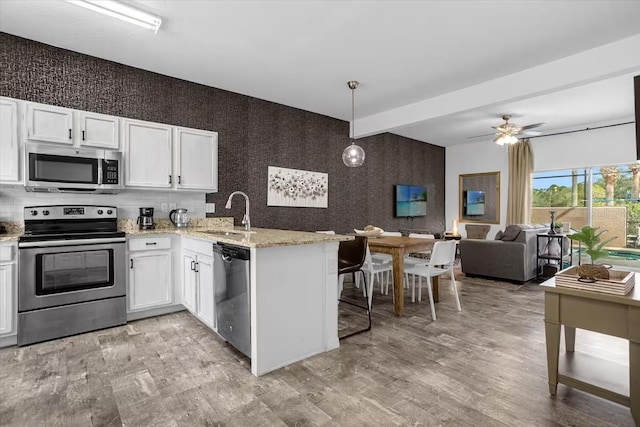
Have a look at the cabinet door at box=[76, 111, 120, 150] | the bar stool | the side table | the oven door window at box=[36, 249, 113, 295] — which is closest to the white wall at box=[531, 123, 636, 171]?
the side table

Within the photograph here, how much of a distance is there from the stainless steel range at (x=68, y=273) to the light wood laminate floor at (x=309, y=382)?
0.47ft

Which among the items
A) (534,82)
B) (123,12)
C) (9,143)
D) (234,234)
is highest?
Result: (123,12)

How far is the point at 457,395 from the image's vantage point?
199 cm

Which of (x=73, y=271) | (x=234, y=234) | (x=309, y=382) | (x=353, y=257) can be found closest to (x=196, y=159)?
(x=234, y=234)

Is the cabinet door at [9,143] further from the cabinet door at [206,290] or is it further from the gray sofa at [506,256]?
the gray sofa at [506,256]

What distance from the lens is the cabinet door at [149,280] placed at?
325cm

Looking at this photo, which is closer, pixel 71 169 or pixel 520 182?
pixel 71 169

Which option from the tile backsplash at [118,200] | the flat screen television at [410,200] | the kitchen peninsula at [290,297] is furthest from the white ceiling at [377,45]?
the flat screen television at [410,200]

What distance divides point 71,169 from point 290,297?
2.39m

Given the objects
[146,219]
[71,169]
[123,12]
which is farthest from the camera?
[146,219]

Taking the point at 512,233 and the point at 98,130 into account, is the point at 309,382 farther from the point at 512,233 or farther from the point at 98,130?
the point at 512,233

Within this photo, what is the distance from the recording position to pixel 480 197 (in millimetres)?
7703

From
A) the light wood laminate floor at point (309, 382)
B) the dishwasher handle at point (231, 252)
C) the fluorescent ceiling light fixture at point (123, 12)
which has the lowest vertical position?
the light wood laminate floor at point (309, 382)

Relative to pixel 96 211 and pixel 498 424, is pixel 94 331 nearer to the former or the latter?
pixel 96 211
